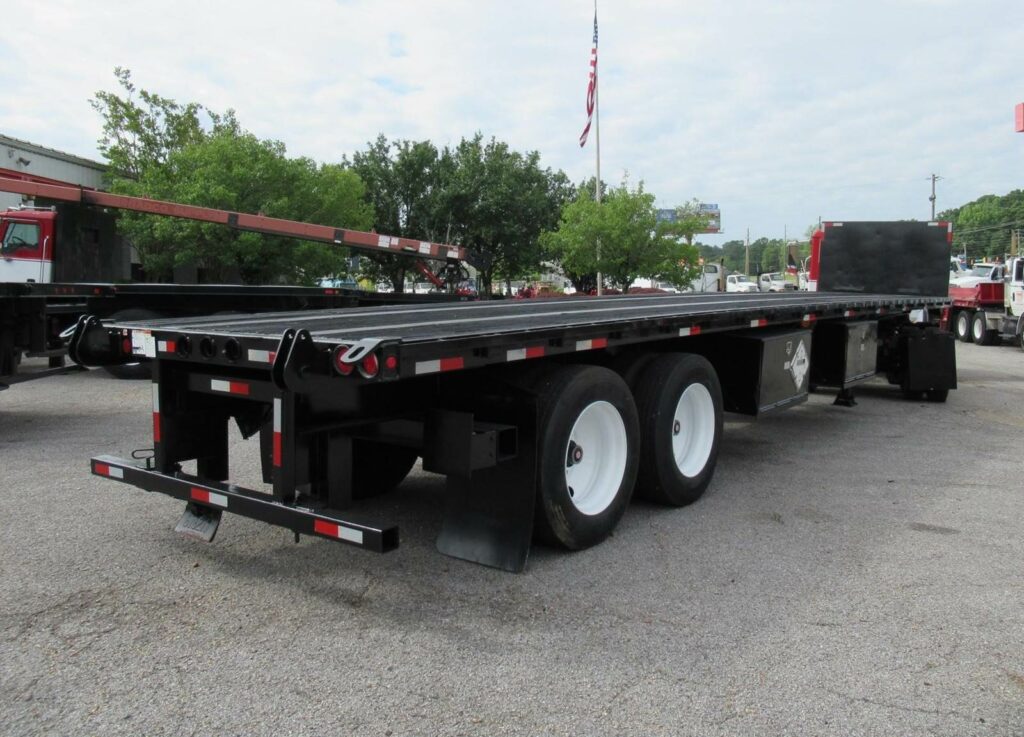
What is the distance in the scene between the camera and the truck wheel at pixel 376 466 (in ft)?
18.7

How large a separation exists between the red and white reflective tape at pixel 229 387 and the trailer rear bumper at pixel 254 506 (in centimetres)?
51

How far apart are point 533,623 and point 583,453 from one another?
4.32ft

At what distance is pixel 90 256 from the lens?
20.2 meters

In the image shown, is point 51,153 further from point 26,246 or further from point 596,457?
point 596,457

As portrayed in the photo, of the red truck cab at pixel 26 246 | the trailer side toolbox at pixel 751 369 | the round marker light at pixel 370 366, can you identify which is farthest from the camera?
the red truck cab at pixel 26 246

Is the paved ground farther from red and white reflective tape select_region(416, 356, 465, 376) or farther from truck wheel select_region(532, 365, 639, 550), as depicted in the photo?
red and white reflective tape select_region(416, 356, 465, 376)

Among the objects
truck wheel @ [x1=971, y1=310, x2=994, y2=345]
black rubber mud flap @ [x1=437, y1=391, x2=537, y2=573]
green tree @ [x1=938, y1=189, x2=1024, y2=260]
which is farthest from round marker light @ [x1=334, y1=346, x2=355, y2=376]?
green tree @ [x1=938, y1=189, x2=1024, y2=260]

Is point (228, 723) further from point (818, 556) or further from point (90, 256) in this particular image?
point (90, 256)

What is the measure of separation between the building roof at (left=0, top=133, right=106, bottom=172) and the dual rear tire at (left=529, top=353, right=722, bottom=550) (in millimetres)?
22210

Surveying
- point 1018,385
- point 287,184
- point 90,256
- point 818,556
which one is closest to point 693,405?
point 818,556

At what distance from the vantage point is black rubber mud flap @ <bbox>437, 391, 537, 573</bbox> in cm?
444

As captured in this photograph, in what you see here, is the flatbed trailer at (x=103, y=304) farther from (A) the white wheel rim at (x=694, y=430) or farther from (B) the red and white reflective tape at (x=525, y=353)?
(A) the white wheel rim at (x=694, y=430)

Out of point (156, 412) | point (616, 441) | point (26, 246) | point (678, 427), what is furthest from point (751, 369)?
point (26, 246)

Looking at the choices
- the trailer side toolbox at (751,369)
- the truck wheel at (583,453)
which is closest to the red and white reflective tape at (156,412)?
the truck wheel at (583,453)
